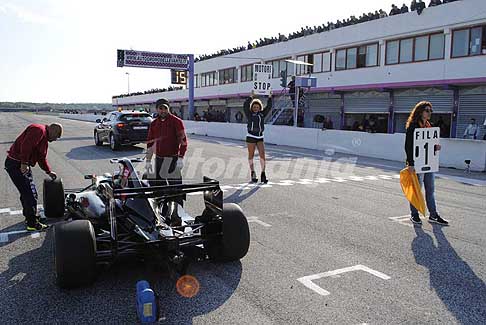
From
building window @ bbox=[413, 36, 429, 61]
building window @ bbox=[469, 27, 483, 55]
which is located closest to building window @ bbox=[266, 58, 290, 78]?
building window @ bbox=[413, 36, 429, 61]

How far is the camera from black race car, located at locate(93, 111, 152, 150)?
16.7 m

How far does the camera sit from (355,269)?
183 inches

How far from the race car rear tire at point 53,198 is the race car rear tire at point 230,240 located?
2935mm

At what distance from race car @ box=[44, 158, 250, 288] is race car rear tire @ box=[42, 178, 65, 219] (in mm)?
817

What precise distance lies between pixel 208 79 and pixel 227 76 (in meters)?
5.36

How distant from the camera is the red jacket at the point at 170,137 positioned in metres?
6.77

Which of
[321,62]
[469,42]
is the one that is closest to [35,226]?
[469,42]

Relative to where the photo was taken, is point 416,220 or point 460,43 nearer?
point 416,220

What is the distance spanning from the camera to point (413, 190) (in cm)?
668

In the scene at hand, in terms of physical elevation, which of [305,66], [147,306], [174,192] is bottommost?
[147,306]

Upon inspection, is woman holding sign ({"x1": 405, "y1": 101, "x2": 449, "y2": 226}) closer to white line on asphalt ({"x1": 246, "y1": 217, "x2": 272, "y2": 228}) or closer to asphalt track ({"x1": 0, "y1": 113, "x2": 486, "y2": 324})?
asphalt track ({"x1": 0, "y1": 113, "x2": 486, "y2": 324})

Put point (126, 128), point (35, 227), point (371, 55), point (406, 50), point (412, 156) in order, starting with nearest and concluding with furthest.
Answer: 1. point (35, 227)
2. point (412, 156)
3. point (126, 128)
4. point (406, 50)
5. point (371, 55)

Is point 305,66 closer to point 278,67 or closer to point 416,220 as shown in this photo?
point 278,67

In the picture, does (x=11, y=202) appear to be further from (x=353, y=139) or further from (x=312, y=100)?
(x=312, y=100)
